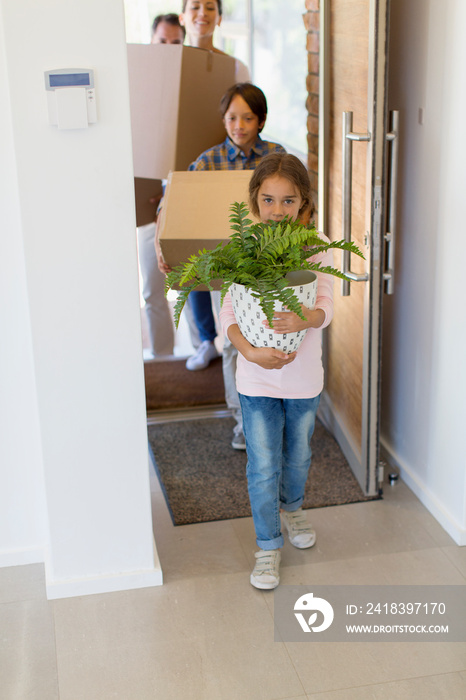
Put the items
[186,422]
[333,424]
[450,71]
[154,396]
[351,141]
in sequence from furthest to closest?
[154,396] < [186,422] < [333,424] < [351,141] < [450,71]

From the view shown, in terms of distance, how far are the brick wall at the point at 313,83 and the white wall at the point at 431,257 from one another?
1.52 feet

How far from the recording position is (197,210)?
2244 millimetres

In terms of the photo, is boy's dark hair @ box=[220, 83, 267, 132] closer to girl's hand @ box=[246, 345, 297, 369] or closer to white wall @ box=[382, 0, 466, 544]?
white wall @ box=[382, 0, 466, 544]

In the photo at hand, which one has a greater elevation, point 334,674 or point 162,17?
point 162,17

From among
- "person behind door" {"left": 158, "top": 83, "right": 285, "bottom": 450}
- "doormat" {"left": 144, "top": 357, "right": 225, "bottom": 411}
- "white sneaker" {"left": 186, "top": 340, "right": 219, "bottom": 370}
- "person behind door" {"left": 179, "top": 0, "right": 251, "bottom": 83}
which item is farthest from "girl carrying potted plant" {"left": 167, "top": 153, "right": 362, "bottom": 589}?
"white sneaker" {"left": 186, "top": 340, "right": 219, "bottom": 370}

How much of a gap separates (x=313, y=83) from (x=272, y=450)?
1.75 metres

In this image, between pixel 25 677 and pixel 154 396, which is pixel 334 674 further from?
pixel 154 396

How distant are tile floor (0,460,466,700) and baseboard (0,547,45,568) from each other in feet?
0.10

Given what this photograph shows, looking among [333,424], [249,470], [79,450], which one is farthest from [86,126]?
[333,424]

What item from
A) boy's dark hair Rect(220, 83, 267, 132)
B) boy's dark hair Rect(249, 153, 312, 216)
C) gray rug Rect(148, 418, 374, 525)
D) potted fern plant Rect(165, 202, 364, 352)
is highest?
boy's dark hair Rect(220, 83, 267, 132)

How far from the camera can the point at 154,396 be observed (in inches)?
142

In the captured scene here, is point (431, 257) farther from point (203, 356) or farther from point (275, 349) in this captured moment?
point (203, 356)

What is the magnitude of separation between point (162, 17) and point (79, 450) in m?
2.46

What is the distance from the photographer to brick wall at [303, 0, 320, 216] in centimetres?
313
